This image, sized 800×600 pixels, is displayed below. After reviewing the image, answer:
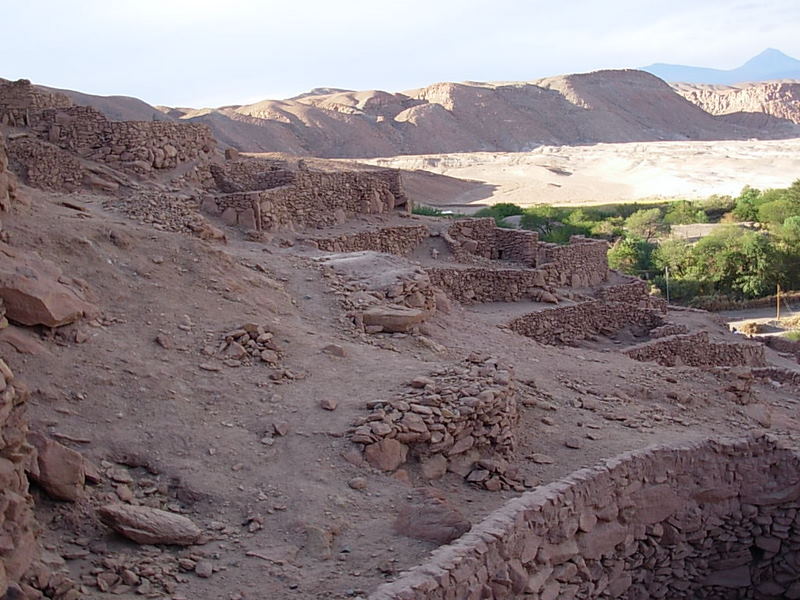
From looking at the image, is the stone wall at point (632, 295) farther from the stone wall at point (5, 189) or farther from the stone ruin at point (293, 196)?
the stone wall at point (5, 189)

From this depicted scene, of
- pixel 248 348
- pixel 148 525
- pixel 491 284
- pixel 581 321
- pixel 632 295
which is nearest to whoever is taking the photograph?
pixel 148 525

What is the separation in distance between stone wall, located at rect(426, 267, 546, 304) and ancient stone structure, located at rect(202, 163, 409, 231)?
7.01 feet

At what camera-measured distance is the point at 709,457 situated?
21.1 ft

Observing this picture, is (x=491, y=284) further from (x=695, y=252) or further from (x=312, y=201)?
(x=695, y=252)

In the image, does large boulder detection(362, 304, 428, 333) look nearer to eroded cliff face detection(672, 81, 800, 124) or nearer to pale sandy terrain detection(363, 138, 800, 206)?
pale sandy terrain detection(363, 138, 800, 206)

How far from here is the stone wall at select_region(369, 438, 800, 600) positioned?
5.14 metres

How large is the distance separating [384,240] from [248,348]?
734cm

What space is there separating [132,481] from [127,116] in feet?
122

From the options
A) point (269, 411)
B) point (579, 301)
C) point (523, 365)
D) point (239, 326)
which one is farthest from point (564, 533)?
point (579, 301)

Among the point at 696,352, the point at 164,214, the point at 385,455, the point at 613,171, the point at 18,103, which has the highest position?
the point at 18,103

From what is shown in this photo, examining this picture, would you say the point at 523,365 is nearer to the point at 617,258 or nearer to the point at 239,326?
the point at 239,326

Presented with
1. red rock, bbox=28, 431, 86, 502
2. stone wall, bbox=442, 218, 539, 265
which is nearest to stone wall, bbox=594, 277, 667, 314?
stone wall, bbox=442, 218, 539, 265

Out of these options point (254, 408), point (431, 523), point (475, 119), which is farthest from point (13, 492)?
point (475, 119)

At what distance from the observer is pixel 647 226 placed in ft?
107
